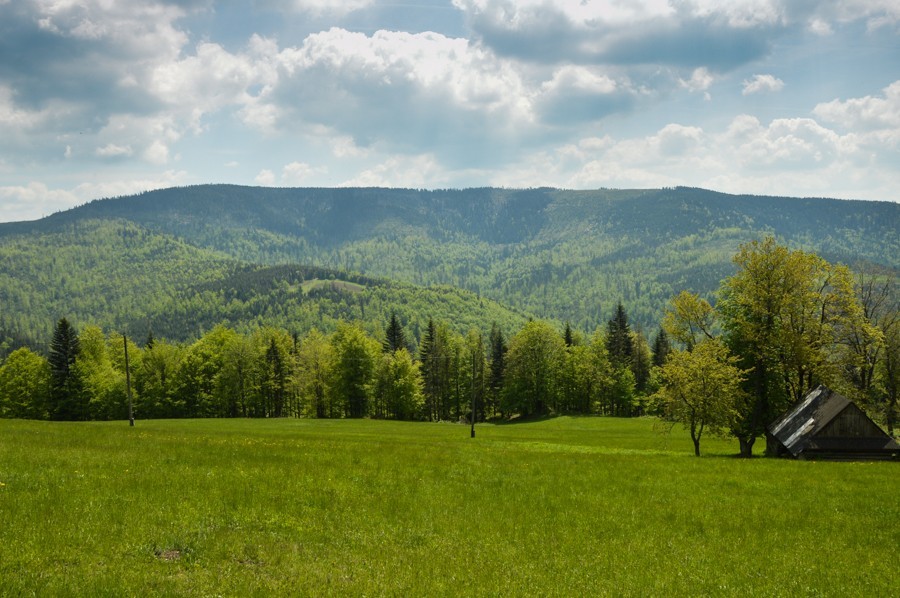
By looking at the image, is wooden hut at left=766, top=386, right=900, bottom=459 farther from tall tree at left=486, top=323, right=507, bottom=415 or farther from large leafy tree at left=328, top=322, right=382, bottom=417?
tall tree at left=486, top=323, right=507, bottom=415

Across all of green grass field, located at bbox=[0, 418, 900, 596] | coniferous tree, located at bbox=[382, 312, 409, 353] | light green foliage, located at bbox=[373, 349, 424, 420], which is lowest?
light green foliage, located at bbox=[373, 349, 424, 420]

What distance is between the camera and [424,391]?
105 m

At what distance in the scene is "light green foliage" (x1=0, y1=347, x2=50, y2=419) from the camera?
84625 millimetres

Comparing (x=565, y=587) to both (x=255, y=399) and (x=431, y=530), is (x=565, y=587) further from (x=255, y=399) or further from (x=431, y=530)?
(x=255, y=399)

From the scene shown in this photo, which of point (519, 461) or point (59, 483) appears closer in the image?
point (59, 483)

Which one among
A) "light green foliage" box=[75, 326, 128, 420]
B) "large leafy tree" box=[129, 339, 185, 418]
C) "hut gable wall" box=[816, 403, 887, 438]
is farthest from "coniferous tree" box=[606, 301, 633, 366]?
"light green foliage" box=[75, 326, 128, 420]

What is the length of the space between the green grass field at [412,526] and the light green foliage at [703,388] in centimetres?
879

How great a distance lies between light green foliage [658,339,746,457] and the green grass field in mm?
8787

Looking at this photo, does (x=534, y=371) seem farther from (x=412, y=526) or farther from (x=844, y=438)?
(x=412, y=526)

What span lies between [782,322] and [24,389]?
342 ft

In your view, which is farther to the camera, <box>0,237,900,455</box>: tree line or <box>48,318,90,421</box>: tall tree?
<box>0,237,900,455</box>: tree line

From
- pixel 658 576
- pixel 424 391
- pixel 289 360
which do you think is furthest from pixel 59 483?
pixel 424 391

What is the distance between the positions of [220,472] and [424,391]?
8732cm

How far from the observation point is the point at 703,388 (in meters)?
33.2
